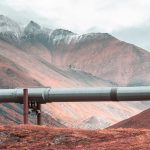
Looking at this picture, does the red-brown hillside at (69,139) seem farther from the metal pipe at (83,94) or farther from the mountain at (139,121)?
the mountain at (139,121)

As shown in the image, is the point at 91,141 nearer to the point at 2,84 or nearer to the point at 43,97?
the point at 43,97

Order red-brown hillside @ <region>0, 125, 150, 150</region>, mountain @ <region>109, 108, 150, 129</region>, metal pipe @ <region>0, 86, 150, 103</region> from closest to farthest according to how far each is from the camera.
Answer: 1. red-brown hillside @ <region>0, 125, 150, 150</region>
2. metal pipe @ <region>0, 86, 150, 103</region>
3. mountain @ <region>109, 108, 150, 129</region>

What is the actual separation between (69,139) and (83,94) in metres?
8.53

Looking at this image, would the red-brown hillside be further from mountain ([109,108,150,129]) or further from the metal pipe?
mountain ([109,108,150,129])

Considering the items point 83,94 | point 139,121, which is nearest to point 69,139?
point 83,94

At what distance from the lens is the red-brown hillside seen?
15.4 metres


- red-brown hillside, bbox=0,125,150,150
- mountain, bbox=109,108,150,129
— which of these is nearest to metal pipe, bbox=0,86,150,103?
red-brown hillside, bbox=0,125,150,150

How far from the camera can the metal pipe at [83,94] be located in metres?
24.3

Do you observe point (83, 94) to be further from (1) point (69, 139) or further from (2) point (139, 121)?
(2) point (139, 121)

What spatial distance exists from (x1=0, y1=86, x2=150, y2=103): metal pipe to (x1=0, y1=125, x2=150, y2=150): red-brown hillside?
6072 mm

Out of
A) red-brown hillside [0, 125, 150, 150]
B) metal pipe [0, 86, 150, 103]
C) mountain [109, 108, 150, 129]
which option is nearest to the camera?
red-brown hillside [0, 125, 150, 150]

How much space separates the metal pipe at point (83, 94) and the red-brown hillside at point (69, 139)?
19.9ft

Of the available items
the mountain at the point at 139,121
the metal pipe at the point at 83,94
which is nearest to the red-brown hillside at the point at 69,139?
the metal pipe at the point at 83,94

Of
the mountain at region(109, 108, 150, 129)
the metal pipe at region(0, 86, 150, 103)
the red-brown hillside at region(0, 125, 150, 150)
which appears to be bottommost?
the mountain at region(109, 108, 150, 129)
